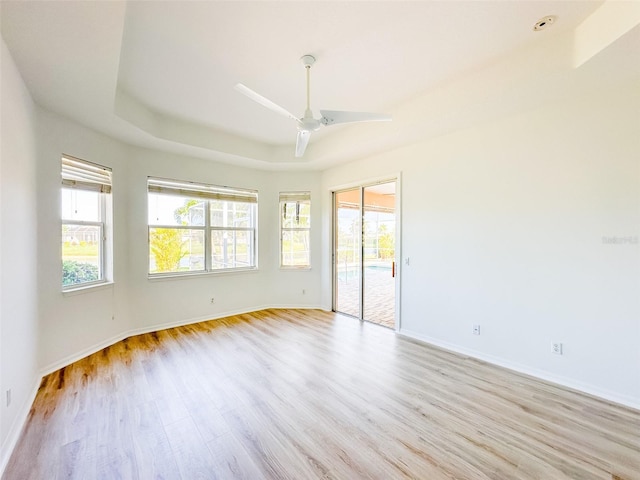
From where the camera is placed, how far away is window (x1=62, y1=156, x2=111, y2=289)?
3.09 metres

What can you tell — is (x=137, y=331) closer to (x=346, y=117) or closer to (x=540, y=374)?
(x=346, y=117)

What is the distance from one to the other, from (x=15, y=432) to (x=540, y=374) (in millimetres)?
4295

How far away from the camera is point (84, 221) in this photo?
3289mm

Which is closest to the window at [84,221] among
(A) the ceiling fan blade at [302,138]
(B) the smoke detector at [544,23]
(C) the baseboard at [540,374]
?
(A) the ceiling fan blade at [302,138]

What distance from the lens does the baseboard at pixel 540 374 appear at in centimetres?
230

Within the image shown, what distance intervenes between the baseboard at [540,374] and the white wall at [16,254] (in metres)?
3.88

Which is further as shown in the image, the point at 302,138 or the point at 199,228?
the point at 199,228

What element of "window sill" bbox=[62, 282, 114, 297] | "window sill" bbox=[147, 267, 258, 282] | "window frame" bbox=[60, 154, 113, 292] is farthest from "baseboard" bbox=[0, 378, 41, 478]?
"window sill" bbox=[147, 267, 258, 282]

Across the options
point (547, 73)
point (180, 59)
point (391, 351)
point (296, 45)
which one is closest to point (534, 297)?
point (391, 351)

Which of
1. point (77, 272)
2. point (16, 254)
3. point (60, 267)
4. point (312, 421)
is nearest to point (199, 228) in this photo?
point (77, 272)

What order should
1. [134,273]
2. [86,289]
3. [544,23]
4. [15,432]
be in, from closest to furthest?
[15,432]
[544,23]
[86,289]
[134,273]

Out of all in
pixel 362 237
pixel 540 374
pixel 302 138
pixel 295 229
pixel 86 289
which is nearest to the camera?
pixel 540 374

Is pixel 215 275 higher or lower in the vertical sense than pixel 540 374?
higher

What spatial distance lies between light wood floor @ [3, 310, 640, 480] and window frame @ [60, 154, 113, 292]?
0.98 m
